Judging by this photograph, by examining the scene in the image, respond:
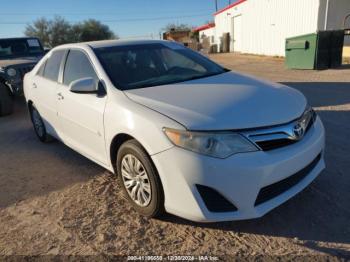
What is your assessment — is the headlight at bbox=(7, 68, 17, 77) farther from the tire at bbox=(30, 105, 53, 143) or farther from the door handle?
the door handle

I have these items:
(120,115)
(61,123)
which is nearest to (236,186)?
(120,115)

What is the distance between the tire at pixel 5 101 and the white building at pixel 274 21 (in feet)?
42.2

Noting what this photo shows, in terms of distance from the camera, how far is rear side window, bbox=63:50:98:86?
3859 millimetres

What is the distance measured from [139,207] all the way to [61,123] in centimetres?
187

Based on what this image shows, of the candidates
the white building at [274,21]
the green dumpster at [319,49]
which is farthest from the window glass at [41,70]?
the white building at [274,21]

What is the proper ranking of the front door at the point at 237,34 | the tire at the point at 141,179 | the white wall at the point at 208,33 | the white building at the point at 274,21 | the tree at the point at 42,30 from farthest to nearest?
the tree at the point at 42,30 → the white wall at the point at 208,33 → the front door at the point at 237,34 → the white building at the point at 274,21 → the tire at the point at 141,179

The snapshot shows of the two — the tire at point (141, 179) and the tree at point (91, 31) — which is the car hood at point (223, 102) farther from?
the tree at point (91, 31)

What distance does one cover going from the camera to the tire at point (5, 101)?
7.79 metres

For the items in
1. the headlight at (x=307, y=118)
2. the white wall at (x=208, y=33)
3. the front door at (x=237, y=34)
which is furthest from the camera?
the white wall at (x=208, y=33)

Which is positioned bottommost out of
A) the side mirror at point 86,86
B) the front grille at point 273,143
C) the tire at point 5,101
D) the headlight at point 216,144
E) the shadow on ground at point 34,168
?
the shadow on ground at point 34,168

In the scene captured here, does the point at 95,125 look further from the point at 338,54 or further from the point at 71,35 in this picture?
the point at 71,35

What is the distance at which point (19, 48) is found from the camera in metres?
9.95

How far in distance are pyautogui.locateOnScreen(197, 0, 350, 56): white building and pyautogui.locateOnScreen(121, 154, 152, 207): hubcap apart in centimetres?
1445

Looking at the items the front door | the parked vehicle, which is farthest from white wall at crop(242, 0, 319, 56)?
the parked vehicle
